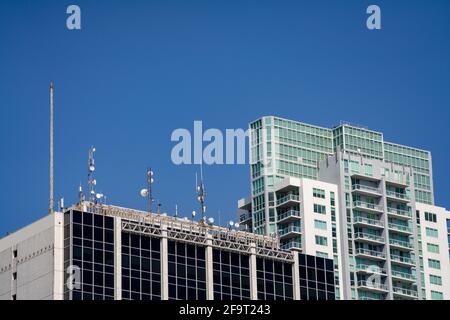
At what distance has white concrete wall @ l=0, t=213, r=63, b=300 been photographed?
572 feet

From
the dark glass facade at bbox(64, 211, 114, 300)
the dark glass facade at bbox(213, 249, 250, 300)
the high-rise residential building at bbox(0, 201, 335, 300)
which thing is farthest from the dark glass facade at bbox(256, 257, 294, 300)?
the dark glass facade at bbox(64, 211, 114, 300)

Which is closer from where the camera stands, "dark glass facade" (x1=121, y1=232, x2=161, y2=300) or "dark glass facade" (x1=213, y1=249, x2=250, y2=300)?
"dark glass facade" (x1=121, y1=232, x2=161, y2=300)

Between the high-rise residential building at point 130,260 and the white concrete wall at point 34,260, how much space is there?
0.43 feet

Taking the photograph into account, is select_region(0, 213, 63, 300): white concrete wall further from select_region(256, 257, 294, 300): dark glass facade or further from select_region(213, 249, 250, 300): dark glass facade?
select_region(256, 257, 294, 300): dark glass facade

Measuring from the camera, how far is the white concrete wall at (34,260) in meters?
174

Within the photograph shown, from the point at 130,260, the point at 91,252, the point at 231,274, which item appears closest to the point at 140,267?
the point at 130,260

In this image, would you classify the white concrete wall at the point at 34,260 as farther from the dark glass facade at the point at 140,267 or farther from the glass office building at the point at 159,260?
the dark glass facade at the point at 140,267

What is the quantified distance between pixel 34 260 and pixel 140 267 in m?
15.1

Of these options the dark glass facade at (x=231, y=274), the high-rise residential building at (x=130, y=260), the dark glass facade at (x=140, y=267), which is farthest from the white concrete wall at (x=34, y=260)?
the dark glass facade at (x=231, y=274)

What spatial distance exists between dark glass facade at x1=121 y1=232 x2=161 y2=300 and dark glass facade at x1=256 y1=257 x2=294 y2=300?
60.9 ft
